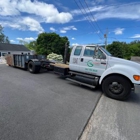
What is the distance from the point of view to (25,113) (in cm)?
278

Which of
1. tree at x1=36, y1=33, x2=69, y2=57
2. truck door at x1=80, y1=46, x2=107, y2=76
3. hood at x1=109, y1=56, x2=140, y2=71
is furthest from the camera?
tree at x1=36, y1=33, x2=69, y2=57

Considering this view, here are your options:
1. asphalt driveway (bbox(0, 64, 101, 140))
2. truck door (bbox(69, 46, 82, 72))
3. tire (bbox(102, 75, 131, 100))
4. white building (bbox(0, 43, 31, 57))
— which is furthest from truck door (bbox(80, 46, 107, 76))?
white building (bbox(0, 43, 31, 57))

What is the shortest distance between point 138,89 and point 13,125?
3.97 meters

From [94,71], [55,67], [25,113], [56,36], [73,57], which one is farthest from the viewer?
[56,36]

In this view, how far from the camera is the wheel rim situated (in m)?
3.99

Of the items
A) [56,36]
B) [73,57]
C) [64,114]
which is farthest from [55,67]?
[56,36]

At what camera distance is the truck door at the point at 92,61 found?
14.8 feet

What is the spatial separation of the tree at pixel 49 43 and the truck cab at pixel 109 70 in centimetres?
2907

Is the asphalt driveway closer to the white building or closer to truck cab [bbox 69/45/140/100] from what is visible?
truck cab [bbox 69/45/140/100]

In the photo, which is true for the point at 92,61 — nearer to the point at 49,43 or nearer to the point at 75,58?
the point at 75,58

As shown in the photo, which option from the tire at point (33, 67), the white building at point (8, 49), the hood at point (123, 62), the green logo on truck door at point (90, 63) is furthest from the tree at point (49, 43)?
the hood at point (123, 62)

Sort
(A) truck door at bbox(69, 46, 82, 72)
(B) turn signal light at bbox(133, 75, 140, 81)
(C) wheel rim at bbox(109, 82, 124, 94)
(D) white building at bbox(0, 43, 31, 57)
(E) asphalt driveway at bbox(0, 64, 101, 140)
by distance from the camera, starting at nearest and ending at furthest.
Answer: (E) asphalt driveway at bbox(0, 64, 101, 140) < (B) turn signal light at bbox(133, 75, 140, 81) < (C) wheel rim at bbox(109, 82, 124, 94) < (A) truck door at bbox(69, 46, 82, 72) < (D) white building at bbox(0, 43, 31, 57)

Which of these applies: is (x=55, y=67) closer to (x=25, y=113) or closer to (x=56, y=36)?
(x=25, y=113)

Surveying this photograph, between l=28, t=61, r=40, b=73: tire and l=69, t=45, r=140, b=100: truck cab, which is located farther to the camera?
l=28, t=61, r=40, b=73: tire
